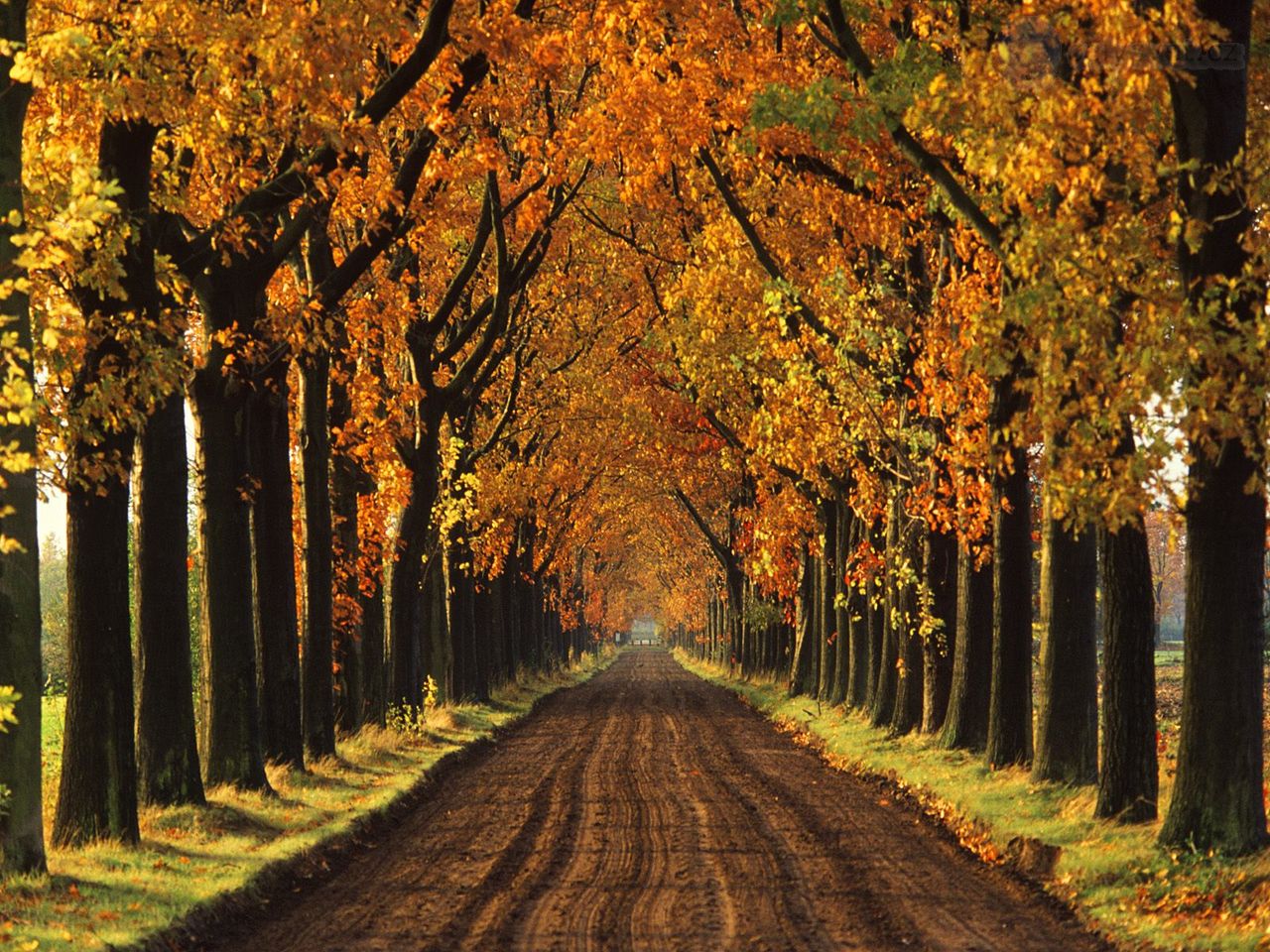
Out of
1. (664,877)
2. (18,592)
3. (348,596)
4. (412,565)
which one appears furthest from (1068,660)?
(412,565)

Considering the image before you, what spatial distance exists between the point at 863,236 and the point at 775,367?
6.83 m

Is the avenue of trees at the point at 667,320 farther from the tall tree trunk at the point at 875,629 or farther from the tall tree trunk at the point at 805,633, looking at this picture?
the tall tree trunk at the point at 805,633

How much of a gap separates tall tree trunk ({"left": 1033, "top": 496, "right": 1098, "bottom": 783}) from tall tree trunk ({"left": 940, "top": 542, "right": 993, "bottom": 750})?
164 inches

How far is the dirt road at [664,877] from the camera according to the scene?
1128 cm

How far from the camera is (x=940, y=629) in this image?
25.7 m

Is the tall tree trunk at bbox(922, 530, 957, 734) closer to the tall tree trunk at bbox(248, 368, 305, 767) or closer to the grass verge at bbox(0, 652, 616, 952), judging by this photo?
the grass verge at bbox(0, 652, 616, 952)

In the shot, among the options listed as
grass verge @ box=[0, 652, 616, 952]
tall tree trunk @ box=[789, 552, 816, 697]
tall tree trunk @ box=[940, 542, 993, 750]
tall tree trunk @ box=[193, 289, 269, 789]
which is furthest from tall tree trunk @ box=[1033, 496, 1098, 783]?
tall tree trunk @ box=[789, 552, 816, 697]

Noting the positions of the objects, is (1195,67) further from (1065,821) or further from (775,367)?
(775,367)

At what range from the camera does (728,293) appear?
27.8 meters

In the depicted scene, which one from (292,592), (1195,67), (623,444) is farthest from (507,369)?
(1195,67)

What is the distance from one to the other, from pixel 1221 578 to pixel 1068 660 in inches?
214

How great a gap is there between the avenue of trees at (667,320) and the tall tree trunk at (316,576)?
6 centimetres

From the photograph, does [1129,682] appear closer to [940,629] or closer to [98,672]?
[98,672]

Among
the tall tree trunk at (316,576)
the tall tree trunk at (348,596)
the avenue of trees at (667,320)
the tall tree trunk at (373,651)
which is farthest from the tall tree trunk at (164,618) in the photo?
the tall tree trunk at (373,651)
